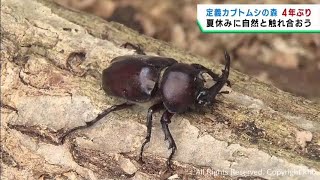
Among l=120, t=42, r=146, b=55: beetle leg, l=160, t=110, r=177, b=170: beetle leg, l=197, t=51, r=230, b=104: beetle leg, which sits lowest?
l=160, t=110, r=177, b=170: beetle leg

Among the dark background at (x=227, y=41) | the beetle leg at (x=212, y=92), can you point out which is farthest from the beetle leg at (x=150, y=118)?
the dark background at (x=227, y=41)

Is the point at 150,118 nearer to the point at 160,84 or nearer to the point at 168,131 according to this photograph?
the point at 168,131

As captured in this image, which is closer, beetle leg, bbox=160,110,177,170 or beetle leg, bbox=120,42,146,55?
beetle leg, bbox=160,110,177,170

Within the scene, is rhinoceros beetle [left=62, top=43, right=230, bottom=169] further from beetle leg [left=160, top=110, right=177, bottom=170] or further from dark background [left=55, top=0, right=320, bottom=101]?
dark background [left=55, top=0, right=320, bottom=101]

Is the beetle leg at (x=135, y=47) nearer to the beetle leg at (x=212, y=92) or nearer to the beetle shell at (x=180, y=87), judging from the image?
the beetle shell at (x=180, y=87)

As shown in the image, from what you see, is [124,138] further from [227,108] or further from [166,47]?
[166,47]

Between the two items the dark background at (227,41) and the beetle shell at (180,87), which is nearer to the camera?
the beetle shell at (180,87)

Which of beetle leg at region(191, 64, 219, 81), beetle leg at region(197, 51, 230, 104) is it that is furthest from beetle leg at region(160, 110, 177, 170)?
beetle leg at region(191, 64, 219, 81)
